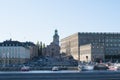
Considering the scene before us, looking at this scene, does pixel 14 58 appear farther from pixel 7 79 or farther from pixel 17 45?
pixel 7 79

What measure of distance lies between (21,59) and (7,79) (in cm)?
15512

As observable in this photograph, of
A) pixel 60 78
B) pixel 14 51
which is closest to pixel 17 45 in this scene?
pixel 14 51

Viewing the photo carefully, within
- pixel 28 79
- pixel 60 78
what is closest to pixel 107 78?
pixel 60 78

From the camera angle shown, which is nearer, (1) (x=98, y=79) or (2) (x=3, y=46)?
(1) (x=98, y=79)

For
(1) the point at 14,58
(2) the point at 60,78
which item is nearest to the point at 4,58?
(1) the point at 14,58

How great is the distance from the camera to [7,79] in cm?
4044

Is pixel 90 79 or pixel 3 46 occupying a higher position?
pixel 3 46

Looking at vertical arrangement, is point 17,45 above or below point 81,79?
above

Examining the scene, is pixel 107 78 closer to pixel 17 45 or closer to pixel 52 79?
pixel 52 79

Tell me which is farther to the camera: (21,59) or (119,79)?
(21,59)

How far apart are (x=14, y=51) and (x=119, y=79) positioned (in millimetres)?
153405

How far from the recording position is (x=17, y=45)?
19262cm

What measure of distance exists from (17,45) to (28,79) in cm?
15305

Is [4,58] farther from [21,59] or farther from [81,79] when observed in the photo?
[81,79]
